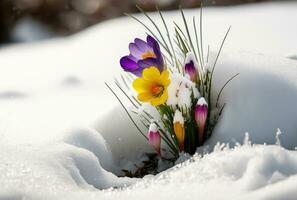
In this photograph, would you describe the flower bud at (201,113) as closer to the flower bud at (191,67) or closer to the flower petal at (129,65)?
the flower bud at (191,67)

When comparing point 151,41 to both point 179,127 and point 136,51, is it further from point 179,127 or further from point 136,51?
point 179,127

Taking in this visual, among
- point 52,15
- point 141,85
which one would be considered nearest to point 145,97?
point 141,85

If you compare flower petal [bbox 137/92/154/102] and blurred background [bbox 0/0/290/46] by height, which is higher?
flower petal [bbox 137/92/154/102]

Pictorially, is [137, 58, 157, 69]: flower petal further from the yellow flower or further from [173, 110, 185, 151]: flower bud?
[173, 110, 185, 151]: flower bud

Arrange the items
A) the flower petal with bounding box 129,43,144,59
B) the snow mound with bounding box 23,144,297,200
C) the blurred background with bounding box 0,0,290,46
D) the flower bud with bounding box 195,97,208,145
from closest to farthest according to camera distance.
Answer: the snow mound with bounding box 23,144,297,200
the flower bud with bounding box 195,97,208,145
the flower petal with bounding box 129,43,144,59
the blurred background with bounding box 0,0,290,46

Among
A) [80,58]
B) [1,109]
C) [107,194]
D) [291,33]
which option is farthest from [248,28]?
[107,194]

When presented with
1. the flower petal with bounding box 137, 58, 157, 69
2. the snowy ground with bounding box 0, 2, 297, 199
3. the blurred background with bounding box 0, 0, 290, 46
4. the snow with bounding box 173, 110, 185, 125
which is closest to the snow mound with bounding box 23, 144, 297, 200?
the snowy ground with bounding box 0, 2, 297, 199

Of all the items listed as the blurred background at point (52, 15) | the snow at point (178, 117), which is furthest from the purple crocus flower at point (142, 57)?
the blurred background at point (52, 15)
